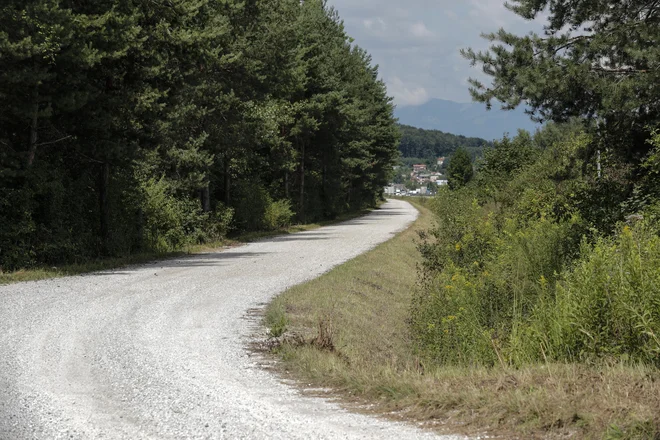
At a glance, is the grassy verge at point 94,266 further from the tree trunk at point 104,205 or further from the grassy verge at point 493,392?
the grassy verge at point 493,392

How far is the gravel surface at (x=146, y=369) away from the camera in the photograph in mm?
5855

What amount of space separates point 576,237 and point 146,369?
30.7 feet

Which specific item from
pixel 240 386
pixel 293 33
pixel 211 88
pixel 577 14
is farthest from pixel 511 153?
pixel 240 386

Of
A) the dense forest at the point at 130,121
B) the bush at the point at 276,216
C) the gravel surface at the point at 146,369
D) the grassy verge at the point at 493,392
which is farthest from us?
the bush at the point at 276,216

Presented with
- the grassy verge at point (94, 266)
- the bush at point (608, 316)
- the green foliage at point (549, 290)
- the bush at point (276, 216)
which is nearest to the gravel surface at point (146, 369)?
the grassy verge at point (94, 266)

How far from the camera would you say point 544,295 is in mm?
10992

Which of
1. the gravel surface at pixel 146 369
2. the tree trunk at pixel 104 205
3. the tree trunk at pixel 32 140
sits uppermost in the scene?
the tree trunk at pixel 32 140

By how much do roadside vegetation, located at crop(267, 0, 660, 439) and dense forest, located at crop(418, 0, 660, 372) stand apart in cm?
3

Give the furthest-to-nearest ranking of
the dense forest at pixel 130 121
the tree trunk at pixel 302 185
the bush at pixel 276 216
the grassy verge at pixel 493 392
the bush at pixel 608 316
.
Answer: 1. the tree trunk at pixel 302 185
2. the bush at pixel 276 216
3. the dense forest at pixel 130 121
4. the bush at pixel 608 316
5. the grassy verge at pixel 493 392

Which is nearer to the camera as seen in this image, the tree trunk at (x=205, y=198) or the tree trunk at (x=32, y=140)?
the tree trunk at (x=32, y=140)

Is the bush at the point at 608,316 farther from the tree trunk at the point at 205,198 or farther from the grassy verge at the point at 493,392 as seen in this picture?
the tree trunk at the point at 205,198

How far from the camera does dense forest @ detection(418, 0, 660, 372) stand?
8016 mm

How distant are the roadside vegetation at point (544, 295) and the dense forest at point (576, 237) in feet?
0.11

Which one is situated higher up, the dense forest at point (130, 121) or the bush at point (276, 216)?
the dense forest at point (130, 121)
